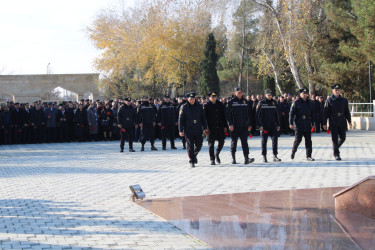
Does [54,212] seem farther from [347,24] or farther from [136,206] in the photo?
[347,24]

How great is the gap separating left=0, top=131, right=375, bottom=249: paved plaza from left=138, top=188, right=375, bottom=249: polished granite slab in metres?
0.32

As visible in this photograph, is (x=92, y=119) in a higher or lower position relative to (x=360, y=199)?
higher

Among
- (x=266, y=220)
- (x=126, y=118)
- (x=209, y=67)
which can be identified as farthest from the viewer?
(x=209, y=67)

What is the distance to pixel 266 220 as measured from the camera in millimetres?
7012

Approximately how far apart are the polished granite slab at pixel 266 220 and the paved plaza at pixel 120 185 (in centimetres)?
32

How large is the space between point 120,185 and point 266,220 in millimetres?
4179

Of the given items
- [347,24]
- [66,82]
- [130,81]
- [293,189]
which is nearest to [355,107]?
[347,24]

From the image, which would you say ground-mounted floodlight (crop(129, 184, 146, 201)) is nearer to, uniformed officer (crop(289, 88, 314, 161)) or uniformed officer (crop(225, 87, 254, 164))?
uniformed officer (crop(225, 87, 254, 164))

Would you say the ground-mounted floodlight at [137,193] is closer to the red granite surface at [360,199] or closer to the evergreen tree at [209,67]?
the red granite surface at [360,199]

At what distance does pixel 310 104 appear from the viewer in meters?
13.7

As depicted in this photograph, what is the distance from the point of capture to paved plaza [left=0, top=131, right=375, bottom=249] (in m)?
6.39

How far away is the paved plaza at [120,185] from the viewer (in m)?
6.39

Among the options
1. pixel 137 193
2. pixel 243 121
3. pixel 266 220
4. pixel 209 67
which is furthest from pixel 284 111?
pixel 209 67

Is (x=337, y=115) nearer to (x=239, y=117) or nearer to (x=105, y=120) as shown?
(x=239, y=117)
